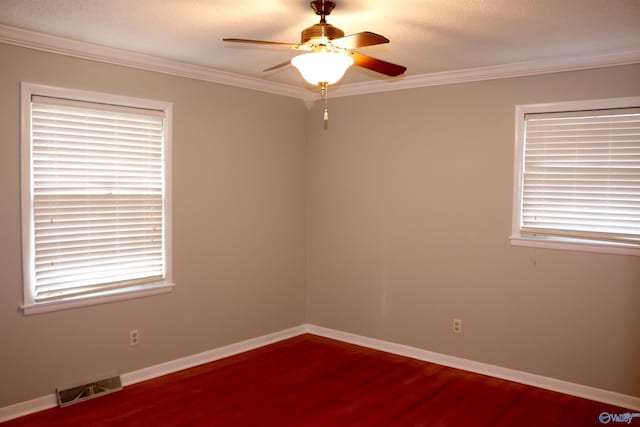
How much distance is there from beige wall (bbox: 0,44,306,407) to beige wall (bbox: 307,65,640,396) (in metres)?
0.38

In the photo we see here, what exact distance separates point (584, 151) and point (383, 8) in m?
2.01

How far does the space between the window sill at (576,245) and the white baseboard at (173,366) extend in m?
2.39

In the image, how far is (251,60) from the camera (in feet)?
13.1

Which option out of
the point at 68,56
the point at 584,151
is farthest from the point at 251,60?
the point at 584,151

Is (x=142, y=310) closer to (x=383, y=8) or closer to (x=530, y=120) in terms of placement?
(x=383, y=8)

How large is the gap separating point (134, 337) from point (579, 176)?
3.56m

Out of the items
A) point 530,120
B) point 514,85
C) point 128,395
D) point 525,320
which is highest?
point 514,85

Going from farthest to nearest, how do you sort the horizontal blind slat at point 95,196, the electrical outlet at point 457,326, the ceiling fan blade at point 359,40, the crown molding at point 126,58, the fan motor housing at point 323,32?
the electrical outlet at point 457,326
the horizontal blind slat at point 95,196
the crown molding at point 126,58
the fan motor housing at point 323,32
the ceiling fan blade at point 359,40

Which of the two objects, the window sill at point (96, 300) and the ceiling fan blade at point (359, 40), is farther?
the window sill at point (96, 300)

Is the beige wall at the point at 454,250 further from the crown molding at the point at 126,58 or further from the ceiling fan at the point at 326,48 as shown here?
the ceiling fan at the point at 326,48

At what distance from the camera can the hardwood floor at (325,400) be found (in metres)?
3.42

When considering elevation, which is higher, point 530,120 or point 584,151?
point 530,120

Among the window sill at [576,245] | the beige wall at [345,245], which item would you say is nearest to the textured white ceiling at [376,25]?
the beige wall at [345,245]

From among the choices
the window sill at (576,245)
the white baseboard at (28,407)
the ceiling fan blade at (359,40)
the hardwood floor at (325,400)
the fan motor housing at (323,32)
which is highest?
the fan motor housing at (323,32)
